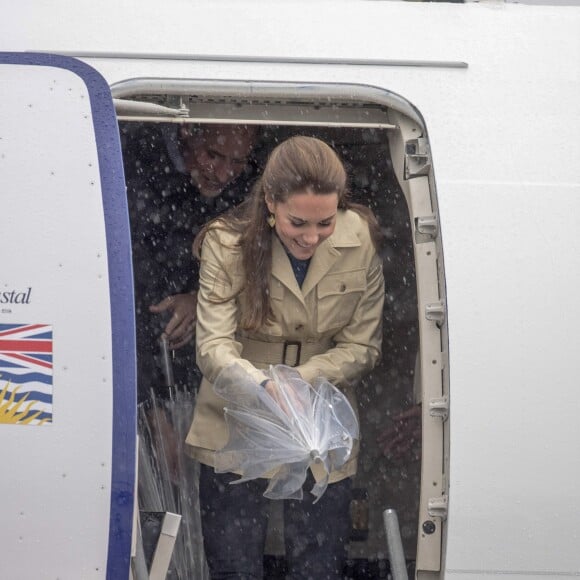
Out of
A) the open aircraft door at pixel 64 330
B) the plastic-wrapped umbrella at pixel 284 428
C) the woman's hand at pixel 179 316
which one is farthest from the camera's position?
the woman's hand at pixel 179 316

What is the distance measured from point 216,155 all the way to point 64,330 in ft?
4.15

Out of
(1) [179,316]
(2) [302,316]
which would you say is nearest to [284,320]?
(2) [302,316]

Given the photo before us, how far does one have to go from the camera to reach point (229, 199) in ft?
12.4

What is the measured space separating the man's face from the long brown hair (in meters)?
0.53

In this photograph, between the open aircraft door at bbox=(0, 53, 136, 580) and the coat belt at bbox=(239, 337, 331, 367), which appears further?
the coat belt at bbox=(239, 337, 331, 367)

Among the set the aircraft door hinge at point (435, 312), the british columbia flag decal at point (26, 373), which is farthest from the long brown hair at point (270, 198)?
the british columbia flag decal at point (26, 373)

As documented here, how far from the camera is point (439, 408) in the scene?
2.79 meters

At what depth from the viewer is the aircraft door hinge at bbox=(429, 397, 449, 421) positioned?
9.12 ft

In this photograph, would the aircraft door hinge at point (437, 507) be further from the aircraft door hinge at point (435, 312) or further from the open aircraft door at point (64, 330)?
the open aircraft door at point (64, 330)

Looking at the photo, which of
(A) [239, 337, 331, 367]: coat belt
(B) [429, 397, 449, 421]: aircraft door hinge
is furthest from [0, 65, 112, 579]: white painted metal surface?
(B) [429, 397, 449, 421]: aircraft door hinge

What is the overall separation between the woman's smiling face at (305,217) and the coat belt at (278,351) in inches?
13.3

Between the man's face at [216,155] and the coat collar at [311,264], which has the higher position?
the man's face at [216,155]

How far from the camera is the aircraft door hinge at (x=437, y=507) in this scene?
9.13ft

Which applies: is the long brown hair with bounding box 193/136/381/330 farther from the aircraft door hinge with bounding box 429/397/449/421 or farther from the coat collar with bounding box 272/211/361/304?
the aircraft door hinge with bounding box 429/397/449/421
